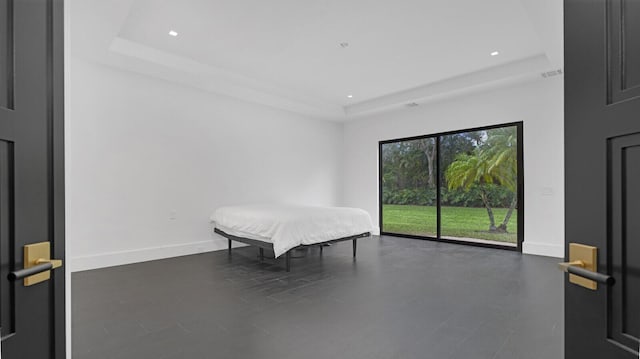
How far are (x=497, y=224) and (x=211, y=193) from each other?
5.25 m

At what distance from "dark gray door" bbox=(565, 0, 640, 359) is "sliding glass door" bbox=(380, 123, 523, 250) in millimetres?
5236

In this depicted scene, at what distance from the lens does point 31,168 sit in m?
0.93

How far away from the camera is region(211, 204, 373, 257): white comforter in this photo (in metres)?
3.96

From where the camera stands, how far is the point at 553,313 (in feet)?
9.00

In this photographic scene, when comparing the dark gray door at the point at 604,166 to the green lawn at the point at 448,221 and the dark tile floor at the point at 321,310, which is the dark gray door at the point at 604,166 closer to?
the dark tile floor at the point at 321,310

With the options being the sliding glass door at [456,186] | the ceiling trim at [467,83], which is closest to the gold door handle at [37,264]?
the ceiling trim at [467,83]

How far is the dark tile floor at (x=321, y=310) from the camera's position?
2.15 m

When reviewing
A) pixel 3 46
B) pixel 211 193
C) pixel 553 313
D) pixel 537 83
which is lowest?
pixel 553 313

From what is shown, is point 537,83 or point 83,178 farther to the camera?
point 537,83

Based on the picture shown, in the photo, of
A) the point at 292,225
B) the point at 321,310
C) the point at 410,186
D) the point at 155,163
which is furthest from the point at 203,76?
the point at 410,186

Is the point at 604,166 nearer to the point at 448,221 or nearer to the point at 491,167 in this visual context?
the point at 491,167

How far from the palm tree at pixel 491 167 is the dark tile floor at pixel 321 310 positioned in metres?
1.46

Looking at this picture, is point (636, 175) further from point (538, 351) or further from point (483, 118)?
point (483, 118)

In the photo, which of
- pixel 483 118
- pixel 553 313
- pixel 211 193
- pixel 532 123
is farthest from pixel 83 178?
pixel 532 123
